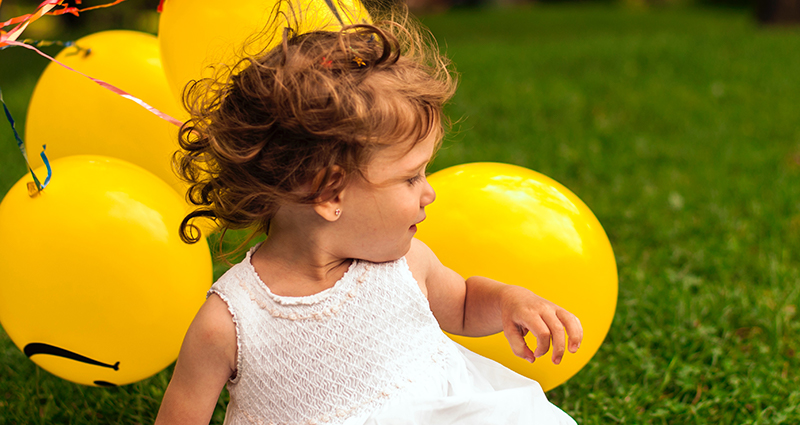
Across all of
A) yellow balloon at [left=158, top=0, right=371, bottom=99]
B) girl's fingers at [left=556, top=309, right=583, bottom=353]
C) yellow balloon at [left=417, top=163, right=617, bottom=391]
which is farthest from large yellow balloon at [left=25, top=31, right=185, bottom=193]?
girl's fingers at [left=556, top=309, right=583, bottom=353]

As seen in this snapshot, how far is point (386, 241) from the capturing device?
1344 mm

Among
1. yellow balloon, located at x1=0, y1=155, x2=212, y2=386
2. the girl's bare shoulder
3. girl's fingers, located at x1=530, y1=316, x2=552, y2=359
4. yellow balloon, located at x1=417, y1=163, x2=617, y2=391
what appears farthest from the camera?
yellow balloon, located at x1=417, y1=163, x2=617, y2=391

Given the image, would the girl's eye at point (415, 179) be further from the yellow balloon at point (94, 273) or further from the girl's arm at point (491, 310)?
the yellow balloon at point (94, 273)

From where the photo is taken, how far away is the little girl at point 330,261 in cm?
126

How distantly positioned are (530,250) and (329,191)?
71cm

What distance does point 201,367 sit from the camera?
129cm

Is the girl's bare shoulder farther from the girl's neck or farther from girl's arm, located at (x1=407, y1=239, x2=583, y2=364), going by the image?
the girl's neck

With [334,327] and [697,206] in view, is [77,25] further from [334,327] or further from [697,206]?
[334,327]

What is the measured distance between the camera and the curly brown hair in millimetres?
1233

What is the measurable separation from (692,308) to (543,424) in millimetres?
1353

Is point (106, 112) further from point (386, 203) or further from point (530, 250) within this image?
point (530, 250)

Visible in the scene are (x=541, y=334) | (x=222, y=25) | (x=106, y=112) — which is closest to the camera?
(x=541, y=334)

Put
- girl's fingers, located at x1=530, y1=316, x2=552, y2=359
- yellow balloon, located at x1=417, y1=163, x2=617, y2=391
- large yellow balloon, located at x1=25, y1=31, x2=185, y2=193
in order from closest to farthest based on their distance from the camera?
girl's fingers, located at x1=530, y1=316, x2=552, y2=359
yellow balloon, located at x1=417, y1=163, x2=617, y2=391
large yellow balloon, located at x1=25, y1=31, x2=185, y2=193

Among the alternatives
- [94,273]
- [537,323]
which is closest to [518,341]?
[537,323]
